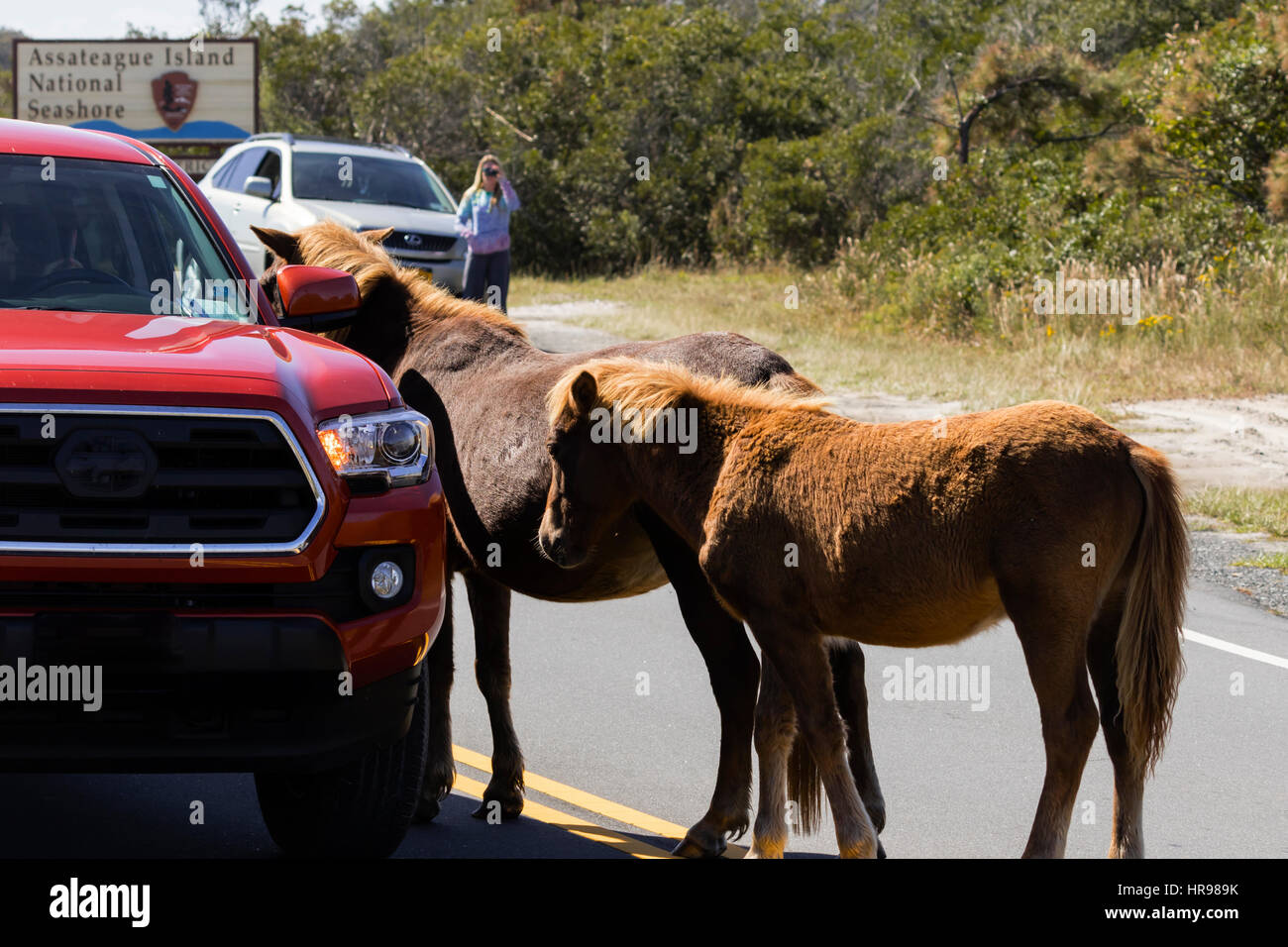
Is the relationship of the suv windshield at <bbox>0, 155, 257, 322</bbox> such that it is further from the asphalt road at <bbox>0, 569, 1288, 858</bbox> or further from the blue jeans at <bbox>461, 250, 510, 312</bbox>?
the blue jeans at <bbox>461, 250, 510, 312</bbox>

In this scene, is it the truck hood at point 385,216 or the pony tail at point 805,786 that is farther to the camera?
the truck hood at point 385,216

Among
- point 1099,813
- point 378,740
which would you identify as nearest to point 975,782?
point 1099,813

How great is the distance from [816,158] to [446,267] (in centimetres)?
1386

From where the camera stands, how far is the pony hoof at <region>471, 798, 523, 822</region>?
18.1ft

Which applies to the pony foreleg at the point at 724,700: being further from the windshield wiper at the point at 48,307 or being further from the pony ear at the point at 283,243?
the pony ear at the point at 283,243

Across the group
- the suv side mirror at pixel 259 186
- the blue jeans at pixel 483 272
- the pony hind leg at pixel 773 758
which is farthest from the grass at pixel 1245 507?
the suv side mirror at pixel 259 186

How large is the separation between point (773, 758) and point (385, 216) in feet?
45.4

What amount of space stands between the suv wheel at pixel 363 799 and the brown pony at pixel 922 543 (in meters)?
1.11

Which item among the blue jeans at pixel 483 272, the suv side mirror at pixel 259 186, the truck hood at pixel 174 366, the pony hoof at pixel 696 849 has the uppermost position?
the suv side mirror at pixel 259 186

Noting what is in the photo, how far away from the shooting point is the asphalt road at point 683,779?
5219 mm

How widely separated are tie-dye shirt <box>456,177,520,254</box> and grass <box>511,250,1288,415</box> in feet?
8.66

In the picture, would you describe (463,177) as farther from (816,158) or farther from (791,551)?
(791,551)

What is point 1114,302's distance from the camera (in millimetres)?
18000

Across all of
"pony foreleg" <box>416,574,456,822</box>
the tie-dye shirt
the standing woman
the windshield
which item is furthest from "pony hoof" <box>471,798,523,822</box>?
the windshield
